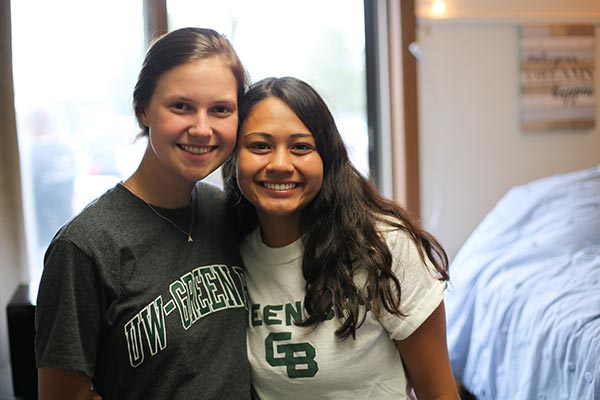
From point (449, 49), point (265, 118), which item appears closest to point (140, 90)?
point (265, 118)

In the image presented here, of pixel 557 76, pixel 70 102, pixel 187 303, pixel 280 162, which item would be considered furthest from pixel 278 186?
pixel 557 76

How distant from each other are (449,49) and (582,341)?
150 centimetres

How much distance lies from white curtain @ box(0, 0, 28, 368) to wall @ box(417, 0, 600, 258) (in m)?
1.68

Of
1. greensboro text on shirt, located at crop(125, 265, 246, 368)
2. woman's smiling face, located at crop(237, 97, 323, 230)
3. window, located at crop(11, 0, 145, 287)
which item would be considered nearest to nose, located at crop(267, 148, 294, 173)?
woman's smiling face, located at crop(237, 97, 323, 230)

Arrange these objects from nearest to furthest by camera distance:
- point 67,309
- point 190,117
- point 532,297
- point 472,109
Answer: point 67,309 < point 190,117 < point 532,297 < point 472,109

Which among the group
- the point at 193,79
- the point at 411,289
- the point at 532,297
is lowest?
the point at 532,297

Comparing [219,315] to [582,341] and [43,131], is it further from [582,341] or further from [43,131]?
[43,131]

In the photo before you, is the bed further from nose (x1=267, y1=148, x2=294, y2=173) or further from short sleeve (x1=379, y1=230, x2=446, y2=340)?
nose (x1=267, y1=148, x2=294, y2=173)

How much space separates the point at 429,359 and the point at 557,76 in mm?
2096

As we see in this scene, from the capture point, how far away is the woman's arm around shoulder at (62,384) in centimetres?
100

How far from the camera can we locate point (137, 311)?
1.03 meters

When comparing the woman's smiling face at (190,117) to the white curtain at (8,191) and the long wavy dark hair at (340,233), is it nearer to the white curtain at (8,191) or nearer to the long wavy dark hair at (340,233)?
the long wavy dark hair at (340,233)

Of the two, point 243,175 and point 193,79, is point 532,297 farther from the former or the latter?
point 193,79

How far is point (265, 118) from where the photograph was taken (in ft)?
3.75
